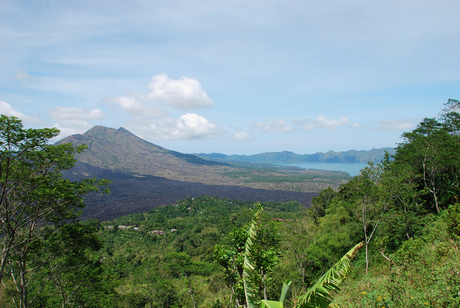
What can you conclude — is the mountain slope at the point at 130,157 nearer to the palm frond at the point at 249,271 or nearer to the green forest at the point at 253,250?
the green forest at the point at 253,250

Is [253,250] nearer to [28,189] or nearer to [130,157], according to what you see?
[28,189]

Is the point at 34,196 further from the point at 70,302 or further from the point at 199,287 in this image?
the point at 199,287

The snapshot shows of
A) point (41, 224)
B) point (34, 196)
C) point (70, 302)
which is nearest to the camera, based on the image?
Result: point (34, 196)

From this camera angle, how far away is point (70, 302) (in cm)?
802

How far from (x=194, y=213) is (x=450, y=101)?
51.0 metres

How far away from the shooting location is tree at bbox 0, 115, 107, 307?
18.1 feet

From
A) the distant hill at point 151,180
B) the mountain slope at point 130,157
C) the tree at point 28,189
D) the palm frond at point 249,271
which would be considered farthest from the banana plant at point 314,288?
the mountain slope at point 130,157

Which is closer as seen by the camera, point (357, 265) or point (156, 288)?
point (357, 265)

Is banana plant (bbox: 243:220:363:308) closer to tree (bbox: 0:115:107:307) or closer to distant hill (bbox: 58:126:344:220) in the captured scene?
tree (bbox: 0:115:107:307)

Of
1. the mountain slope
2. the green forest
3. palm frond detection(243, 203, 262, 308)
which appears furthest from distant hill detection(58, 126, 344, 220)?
palm frond detection(243, 203, 262, 308)

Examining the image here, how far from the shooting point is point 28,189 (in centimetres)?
613

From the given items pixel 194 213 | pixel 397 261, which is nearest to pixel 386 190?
pixel 397 261

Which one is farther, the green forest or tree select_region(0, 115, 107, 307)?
tree select_region(0, 115, 107, 307)

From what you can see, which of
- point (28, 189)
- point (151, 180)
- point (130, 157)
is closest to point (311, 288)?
point (28, 189)
